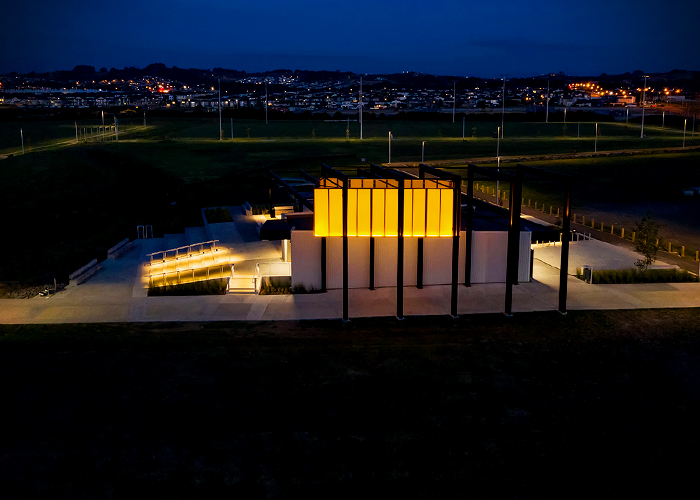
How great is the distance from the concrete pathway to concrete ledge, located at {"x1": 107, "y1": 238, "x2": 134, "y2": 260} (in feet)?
14.6

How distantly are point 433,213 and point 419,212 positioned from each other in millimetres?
436

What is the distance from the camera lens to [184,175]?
224 feet

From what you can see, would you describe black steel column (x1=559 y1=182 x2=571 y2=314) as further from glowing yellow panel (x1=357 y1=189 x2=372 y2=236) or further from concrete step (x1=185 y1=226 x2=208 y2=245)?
concrete step (x1=185 y1=226 x2=208 y2=245)

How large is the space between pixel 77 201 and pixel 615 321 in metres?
48.3

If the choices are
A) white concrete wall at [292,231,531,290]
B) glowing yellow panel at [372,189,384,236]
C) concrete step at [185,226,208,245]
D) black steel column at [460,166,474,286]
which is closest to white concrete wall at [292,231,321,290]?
white concrete wall at [292,231,531,290]

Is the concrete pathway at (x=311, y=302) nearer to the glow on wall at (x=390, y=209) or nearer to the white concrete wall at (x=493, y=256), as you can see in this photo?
the white concrete wall at (x=493, y=256)

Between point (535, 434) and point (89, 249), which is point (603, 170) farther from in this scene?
point (535, 434)

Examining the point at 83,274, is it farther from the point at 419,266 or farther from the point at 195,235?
the point at 419,266

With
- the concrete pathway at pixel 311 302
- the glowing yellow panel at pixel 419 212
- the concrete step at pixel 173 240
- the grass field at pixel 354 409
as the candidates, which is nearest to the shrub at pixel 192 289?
the concrete pathway at pixel 311 302

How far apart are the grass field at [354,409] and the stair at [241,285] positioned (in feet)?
12.0

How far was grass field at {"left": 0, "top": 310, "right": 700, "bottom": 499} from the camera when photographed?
11.7 metres

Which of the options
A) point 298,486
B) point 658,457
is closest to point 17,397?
point 298,486

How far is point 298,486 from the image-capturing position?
1145 centimetres

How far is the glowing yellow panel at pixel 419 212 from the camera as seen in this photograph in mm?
20578
